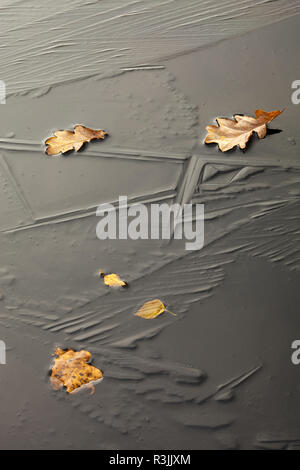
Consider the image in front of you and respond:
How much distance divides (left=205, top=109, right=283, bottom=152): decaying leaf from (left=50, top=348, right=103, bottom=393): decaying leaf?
79 centimetres

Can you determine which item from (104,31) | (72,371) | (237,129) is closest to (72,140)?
(104,31)

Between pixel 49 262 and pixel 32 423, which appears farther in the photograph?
pixel 49 262

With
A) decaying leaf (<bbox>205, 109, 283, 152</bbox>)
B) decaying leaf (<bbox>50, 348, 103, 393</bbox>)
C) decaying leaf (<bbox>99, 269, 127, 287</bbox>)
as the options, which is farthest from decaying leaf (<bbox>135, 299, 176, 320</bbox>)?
decaying leaf (<bbox>205, 109, 283, 152</bbox>)

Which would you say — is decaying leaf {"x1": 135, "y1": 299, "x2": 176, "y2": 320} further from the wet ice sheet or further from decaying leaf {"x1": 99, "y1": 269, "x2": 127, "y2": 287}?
the wet ice sheet

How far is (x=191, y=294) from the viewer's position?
4.28 ft

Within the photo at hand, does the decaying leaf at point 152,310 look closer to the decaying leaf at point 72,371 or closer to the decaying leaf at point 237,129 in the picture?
the decaying leaf at point 72,371

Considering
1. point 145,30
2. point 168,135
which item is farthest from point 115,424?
point 145,30

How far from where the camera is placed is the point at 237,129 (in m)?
1.42

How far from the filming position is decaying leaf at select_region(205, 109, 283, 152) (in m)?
1.41

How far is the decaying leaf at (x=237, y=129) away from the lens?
141cm
